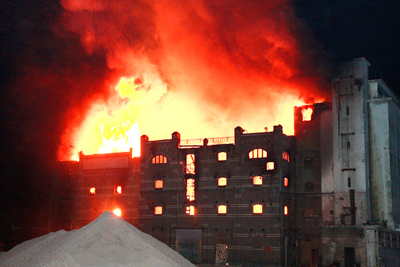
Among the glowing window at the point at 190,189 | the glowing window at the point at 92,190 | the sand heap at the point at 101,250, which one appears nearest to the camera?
the sand heap at the point at 101,250

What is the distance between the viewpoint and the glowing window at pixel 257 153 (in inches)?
2261

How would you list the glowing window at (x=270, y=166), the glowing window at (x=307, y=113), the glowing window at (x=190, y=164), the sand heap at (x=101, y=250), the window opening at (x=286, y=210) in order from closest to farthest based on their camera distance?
the sand heap at (x=101, y=250)
the glowing window at (x=270, y=166)
the window opening at (x=286, y=210)
the glowing window at (x=190, y=164)
the glowing window at (x=307, y=113)

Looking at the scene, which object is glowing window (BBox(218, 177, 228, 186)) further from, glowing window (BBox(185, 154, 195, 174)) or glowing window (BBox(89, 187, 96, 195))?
glowing window (BBox(89, 187, 96, 195))

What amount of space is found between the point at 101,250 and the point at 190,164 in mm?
27957

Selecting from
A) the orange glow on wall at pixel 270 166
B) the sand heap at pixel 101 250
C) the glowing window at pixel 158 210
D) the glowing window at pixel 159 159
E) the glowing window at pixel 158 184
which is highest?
the glowing window at pixel 159 159

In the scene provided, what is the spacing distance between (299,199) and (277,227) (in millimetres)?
6568

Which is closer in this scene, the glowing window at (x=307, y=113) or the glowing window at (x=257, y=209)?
the glowing window at (x=257, y=209)

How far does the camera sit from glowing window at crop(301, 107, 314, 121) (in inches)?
2404

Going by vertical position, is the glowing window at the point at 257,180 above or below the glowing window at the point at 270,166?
below

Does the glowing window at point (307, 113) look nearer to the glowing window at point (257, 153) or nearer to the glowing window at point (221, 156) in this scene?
the glowing window at point (257, 153)

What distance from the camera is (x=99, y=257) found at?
3275 centimetres

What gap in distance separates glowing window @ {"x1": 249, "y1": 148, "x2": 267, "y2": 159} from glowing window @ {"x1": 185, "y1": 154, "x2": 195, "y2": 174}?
26.5ft

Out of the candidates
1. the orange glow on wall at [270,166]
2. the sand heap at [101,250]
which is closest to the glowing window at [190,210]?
the orange glow on wall at [270,166]

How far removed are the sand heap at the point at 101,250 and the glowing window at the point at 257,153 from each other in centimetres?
2214
